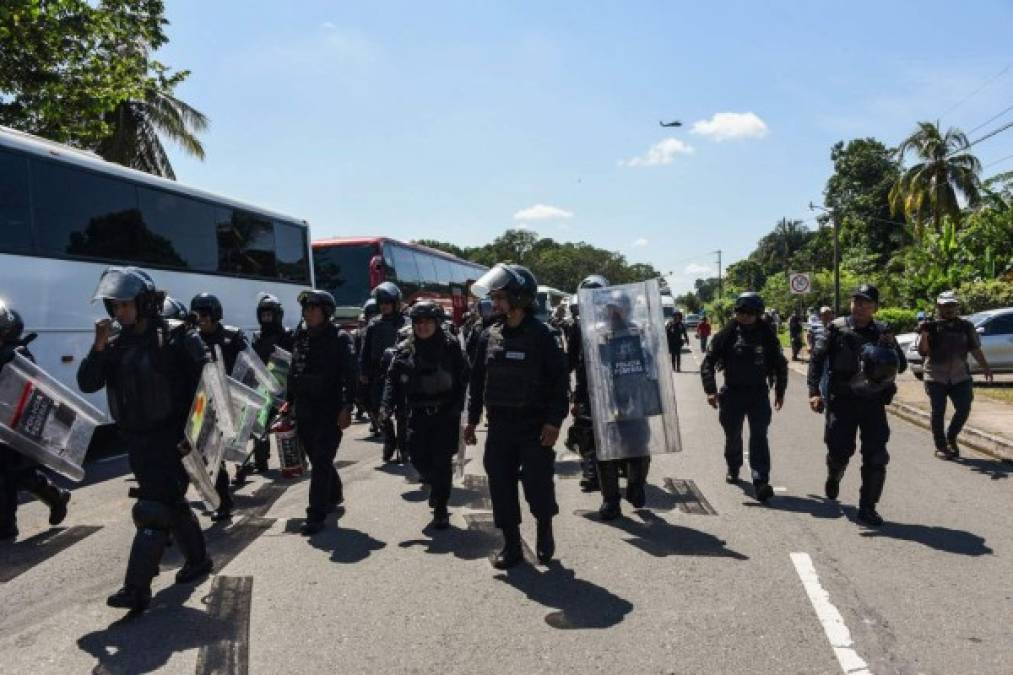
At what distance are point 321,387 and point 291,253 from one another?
9.13 meters

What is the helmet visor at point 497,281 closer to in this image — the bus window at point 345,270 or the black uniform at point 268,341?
the black uniform at point 268,341

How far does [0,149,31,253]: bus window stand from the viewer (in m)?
7.93

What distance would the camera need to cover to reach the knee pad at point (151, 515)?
3928mm

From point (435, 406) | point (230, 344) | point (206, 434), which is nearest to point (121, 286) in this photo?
point (206, 434)

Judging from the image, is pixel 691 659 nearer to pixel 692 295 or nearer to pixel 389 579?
pixel 389 579

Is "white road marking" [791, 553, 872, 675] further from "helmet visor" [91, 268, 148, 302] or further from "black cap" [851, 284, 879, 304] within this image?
"helmet visor" [91, 268, 148, 302]

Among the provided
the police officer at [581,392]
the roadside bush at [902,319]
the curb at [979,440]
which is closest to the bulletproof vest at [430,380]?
the police officer at [581,392]

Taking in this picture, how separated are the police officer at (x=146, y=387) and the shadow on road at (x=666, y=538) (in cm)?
289

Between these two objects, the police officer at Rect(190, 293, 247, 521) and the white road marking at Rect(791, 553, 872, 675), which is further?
the police officer at Rect(190, 293, 247, 521)

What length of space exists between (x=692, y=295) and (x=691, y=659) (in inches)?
4585

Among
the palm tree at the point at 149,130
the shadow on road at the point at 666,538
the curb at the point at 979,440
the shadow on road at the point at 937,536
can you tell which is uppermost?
the palm tree at the point at 149,130

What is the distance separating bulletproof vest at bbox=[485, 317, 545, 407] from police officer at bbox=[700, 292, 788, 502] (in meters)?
2.42

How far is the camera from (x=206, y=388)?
4.54 metres

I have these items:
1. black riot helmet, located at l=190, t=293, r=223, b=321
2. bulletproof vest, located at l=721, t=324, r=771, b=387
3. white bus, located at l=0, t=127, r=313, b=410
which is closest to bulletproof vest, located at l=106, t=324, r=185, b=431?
black riot helmet, located at l=190, t=293, r=223, b=321
